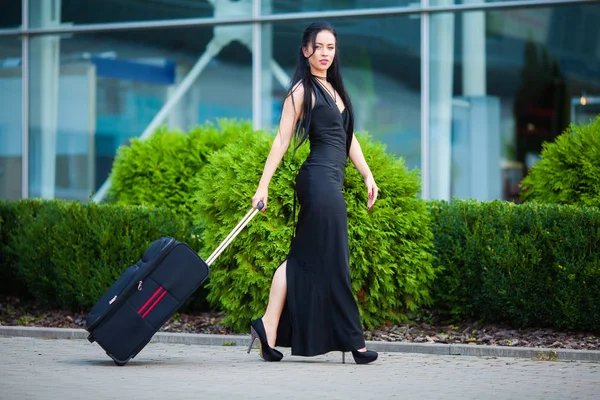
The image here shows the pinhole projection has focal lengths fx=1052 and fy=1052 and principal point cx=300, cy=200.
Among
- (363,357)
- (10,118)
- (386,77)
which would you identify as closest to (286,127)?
(363,357)

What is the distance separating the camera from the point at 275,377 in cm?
583

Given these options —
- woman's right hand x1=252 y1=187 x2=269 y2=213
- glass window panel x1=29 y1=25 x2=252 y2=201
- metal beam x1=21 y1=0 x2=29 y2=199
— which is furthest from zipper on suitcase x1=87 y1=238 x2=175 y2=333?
metal beam x1=21 y1=0 x2=29 y2=199

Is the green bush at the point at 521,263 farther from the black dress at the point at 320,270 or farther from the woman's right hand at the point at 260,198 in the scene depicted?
the woman's right hand at the point at 260,198

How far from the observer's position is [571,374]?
6.15 meters

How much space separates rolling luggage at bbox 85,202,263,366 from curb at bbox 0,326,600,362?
154 cm

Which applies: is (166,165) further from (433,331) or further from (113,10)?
(113,10)

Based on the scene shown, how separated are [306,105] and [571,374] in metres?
2.25

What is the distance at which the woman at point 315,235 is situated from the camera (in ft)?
20.8

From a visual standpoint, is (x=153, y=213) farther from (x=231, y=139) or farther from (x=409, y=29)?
(x=409, y=29)

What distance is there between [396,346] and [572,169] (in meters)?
2.40

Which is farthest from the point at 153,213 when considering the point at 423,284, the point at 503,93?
the point at 503,93

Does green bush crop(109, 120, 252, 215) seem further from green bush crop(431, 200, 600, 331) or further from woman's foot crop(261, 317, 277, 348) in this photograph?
woman's foot crop(261, 317, 277, 348)

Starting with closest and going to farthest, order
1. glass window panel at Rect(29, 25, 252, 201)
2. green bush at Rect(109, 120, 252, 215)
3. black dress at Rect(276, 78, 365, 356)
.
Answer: black dress at Rect(276, 78, 365, 356), green bush at Rect(109, 120, 252, 215), glass window panel at Rect(29, 25, 252, 201)

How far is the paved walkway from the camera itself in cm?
525
